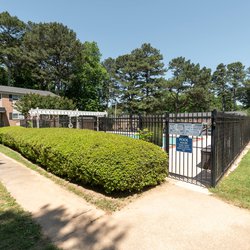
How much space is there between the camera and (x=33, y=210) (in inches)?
145

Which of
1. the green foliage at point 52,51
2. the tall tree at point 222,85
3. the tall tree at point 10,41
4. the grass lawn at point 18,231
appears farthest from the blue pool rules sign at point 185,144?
the tall tree at point 222,85

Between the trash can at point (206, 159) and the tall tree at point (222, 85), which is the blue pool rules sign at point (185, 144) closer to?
the trash can at point (206, 159)

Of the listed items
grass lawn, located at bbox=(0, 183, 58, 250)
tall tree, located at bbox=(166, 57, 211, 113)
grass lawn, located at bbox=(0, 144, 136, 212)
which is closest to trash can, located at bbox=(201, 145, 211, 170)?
grass lawn, located at bbox=(0, 144, 136, 212)

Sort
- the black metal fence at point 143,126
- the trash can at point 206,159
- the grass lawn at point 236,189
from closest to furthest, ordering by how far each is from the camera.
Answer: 1. the grass lawn at point 236,189
2. the trash can at point 206,159
3. the black metal fence at point 143,126

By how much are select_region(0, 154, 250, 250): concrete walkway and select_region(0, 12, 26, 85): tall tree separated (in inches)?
1612

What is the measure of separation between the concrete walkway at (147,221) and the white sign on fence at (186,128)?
1441 millimetres

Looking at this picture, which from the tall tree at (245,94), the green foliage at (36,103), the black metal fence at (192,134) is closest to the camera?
the black metal fence at (192,134)

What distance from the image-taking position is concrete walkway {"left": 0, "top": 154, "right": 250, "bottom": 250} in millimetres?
2705

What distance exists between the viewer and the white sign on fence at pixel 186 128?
489 cm

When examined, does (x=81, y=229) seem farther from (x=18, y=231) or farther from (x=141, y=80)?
(x=141, y=80)

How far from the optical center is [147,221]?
3.26 m

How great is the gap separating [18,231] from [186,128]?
14.1ft

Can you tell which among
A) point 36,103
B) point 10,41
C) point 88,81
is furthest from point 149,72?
point 10,41

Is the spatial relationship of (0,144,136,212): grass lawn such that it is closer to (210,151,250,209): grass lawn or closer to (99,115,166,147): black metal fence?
(210,151,250,209): grass lawn
